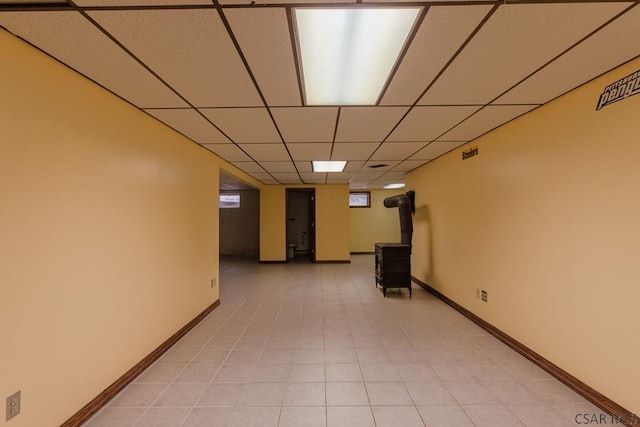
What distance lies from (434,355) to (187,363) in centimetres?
238

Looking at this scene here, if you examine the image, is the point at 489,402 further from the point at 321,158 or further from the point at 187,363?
the point at 321,158

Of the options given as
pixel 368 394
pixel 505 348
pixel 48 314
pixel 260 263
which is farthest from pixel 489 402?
pixel 260 263

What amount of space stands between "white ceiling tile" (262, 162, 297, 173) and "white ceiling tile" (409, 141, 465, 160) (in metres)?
2.20

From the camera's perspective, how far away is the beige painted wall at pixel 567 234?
1795mm

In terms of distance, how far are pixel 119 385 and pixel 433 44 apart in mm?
3251

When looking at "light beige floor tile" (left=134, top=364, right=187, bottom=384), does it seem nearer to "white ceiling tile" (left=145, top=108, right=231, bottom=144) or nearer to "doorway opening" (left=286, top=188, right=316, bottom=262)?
"white ceiling tile" (left=145, top=108, right=231, bottom=144)

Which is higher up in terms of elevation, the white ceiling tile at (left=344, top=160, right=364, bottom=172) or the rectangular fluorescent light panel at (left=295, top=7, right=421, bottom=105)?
the white ceiling tile at (left=344, top=160, right=364, bottom=172)

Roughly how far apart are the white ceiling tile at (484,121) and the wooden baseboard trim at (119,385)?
383cm

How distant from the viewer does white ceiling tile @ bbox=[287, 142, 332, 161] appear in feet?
12.0

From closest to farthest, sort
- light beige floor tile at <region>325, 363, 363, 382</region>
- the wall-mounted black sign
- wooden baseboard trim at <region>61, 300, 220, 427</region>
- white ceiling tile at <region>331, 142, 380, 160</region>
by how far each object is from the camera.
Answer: the wall-mounted black sign, wooden baseboard trim at <region>61, 300, 220, 427</region>, light beige floor tile at <region>325, 363, 363, 382</region>, white ceiling tile at <region>331, 142, 380, 160</region>

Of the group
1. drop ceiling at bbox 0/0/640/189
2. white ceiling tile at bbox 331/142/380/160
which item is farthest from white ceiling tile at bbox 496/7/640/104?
white ceiling tile at bbox 331/142/380/160

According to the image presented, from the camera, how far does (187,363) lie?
8.55 ft

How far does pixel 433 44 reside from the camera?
5.08ft

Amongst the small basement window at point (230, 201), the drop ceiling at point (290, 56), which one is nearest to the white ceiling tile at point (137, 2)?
the drop ceiling at point (290, 56)
